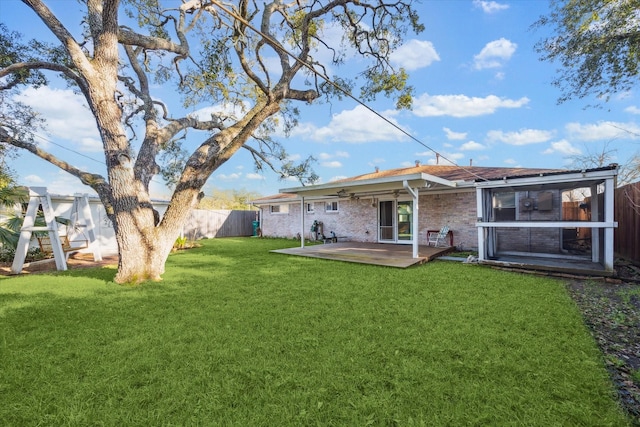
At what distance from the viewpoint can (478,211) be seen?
Result: 26.2ft

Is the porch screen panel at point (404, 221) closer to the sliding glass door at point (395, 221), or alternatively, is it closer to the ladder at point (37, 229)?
the sliding glass door at point (395, 221)

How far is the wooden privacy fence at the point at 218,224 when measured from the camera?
1730 centimetres

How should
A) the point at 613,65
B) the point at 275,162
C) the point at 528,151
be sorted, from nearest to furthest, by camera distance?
the point at 613,65
the point at 275,162
the point at 528,151

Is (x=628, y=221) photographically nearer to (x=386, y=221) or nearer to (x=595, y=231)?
(x=595, y=231)

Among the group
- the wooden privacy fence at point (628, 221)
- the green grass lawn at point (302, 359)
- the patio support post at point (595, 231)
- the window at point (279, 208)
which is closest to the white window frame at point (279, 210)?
the window at point (279, 208)

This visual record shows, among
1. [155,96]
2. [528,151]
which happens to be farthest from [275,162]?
[528,151]

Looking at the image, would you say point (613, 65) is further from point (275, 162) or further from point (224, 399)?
point (224, 399)

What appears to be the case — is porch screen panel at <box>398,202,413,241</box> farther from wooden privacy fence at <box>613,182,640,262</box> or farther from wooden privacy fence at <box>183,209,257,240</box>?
wooden privacy fence at <box>183,209,257,240</box>

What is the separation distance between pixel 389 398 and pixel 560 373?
5.50 feet

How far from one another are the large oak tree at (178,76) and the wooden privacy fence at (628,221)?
6800 millimetres

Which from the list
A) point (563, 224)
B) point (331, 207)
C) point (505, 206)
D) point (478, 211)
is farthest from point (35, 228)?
point (505, 206)

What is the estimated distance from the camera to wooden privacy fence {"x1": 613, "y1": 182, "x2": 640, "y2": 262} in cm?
747

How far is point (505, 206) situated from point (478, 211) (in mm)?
3044

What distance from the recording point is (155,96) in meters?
9.88
